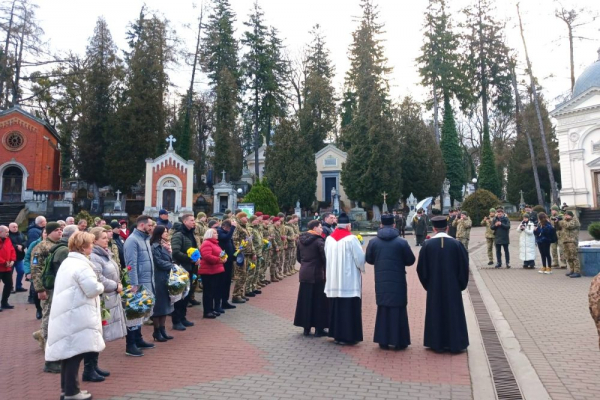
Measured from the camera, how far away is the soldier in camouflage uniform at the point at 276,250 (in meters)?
12.1

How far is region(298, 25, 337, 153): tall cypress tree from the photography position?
43.3 metres

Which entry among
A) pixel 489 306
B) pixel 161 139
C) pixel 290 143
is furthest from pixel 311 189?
pixel 489 306

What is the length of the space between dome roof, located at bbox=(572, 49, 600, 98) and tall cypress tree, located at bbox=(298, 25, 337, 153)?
898 inches

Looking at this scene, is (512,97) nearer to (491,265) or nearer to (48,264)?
(491,265)

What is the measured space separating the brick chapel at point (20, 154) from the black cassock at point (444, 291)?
120 feet

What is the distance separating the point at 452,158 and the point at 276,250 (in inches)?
1540

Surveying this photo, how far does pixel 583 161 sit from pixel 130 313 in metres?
34.0

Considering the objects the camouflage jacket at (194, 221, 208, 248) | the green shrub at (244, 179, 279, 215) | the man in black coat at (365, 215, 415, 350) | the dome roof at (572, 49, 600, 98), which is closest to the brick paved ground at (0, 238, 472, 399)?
the man in black coat at (365, 215, 415, 350)

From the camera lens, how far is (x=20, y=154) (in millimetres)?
34844

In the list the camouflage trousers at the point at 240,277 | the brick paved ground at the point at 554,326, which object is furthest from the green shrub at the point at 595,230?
the camouflage trousers at the point at 240,277

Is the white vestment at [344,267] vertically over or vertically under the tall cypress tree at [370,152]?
under

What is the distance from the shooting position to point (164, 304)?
6457 millimetres

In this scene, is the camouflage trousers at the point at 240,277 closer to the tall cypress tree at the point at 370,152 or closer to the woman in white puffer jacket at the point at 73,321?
the woman in white puffer jacket at the point at 73,321

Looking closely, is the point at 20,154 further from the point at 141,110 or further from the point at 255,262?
the point at 255,262
